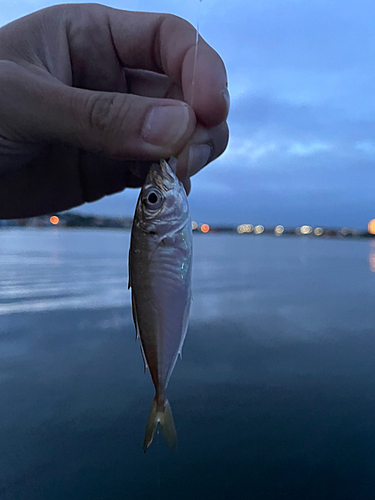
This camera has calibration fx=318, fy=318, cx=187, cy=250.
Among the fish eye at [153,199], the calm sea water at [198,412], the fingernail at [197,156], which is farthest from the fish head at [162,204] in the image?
the calm sea water at [198,412]

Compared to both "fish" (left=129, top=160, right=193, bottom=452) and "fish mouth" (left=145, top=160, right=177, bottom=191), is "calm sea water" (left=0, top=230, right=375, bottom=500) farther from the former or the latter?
"fish mouth" (left=145, top=160, right=177, bottom=191)

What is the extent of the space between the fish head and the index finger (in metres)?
0.78

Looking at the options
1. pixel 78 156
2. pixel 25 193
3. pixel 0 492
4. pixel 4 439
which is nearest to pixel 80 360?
pixel 4 439

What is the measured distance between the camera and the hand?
2.30m

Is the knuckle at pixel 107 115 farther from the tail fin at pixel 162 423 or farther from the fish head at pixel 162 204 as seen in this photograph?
the tail fin at pixel 162 423

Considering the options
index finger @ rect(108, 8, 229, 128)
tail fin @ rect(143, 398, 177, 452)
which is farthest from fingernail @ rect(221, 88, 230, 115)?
tail fin @ rect(143, 398, 177, 452)

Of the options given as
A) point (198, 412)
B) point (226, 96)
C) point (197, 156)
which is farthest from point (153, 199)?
point (198, 412)

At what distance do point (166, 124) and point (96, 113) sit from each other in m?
0.52

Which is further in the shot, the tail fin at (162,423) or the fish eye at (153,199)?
the fish eye at (153,199)

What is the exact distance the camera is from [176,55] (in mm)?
3197

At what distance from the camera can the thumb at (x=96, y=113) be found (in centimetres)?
228

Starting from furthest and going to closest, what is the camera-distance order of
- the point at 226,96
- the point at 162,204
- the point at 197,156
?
the point at 197,156, the point at 226,96, the point at 162,204

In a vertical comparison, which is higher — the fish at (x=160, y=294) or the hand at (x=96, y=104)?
the hand at (x=96, y=104)

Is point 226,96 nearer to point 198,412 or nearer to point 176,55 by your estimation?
point 176,55
